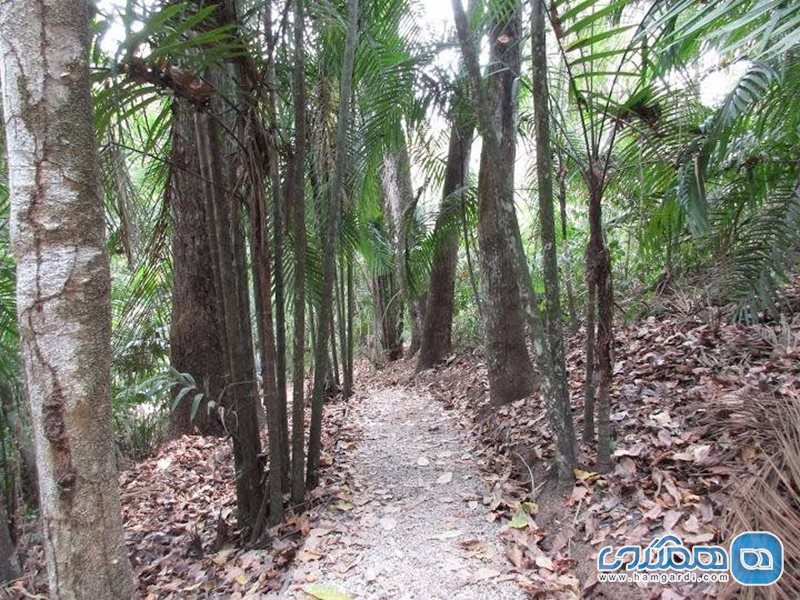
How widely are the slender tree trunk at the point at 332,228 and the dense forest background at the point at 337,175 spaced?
13 millimetres

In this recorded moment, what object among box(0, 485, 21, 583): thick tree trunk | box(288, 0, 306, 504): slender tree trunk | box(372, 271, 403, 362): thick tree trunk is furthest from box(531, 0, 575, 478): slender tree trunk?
box(372, 271, 403, 362): thick tree trunk

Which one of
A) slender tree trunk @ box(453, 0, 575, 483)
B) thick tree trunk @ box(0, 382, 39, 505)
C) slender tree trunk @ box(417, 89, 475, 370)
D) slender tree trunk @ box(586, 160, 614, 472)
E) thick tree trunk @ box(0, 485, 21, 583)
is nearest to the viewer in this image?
slender tree trunk @ box(586, 160, 614, 472)

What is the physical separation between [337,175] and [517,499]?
7.02 ft

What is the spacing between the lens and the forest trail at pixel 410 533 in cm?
223

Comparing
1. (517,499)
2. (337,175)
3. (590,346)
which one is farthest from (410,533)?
(337,175)

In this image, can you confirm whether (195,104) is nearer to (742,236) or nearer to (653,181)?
(653,181)

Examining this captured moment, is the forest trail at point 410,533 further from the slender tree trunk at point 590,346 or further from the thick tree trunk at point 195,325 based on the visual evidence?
the thick tree trunk at point 195,325

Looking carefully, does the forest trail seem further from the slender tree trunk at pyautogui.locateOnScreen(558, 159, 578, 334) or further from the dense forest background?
the slender tree trunk at pyautogui.locateOnScreen(558, 159, 578, 334)

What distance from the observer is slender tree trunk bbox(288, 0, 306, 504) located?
9.48ft

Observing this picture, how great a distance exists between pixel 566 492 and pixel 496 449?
3.54ft

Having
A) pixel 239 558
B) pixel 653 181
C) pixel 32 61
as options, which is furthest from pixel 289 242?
pixel 653 181

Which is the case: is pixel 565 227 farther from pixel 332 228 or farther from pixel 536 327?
pixel 332 228

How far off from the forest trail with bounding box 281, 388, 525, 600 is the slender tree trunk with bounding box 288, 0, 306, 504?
0.36 metres

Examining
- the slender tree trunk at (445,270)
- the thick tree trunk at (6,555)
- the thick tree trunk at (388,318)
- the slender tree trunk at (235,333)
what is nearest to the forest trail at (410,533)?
the slender tree trunk at (235,333)
